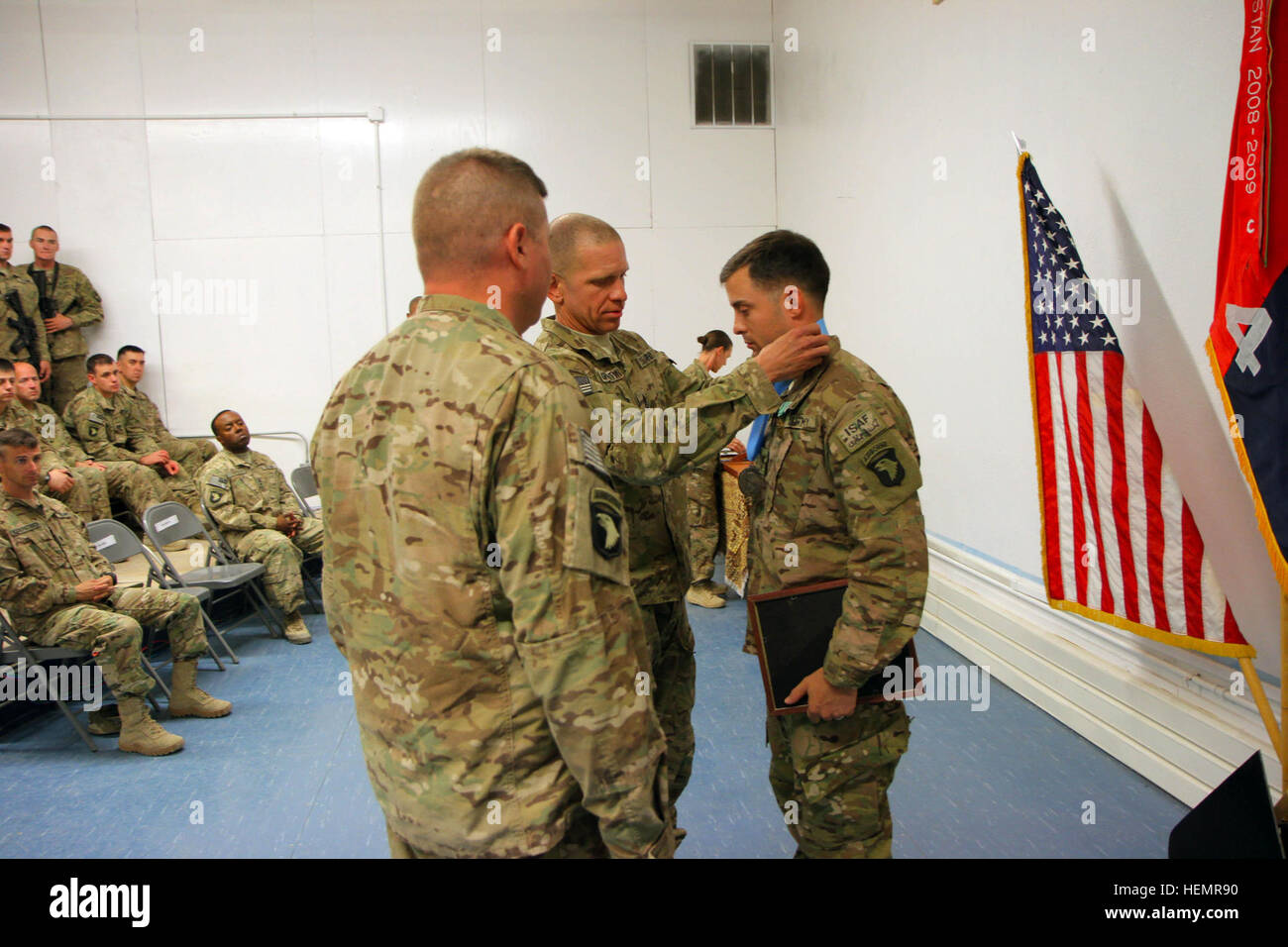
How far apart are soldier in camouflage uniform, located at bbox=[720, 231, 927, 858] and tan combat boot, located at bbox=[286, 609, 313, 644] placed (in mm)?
4061

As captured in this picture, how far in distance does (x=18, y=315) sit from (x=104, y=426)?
1.16 meters

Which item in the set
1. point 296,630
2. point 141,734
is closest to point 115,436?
point 296,630

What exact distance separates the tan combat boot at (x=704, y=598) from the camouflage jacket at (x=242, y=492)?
291 cm

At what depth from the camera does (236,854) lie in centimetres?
271

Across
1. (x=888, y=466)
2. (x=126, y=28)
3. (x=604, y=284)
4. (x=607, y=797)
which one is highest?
(x=126, y=28)

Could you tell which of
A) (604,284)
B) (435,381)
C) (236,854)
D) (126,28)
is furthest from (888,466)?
(126,28)

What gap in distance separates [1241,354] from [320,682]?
4.22 meters

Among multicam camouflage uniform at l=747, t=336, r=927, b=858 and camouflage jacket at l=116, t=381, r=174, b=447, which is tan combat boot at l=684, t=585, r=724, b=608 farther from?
camouflage jacket at l=116, t=381, r=174, b=447

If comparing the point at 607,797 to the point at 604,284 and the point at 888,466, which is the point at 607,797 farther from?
the point at 604,284

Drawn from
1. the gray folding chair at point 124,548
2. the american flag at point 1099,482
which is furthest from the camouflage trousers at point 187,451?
the american flag at point 1099,482

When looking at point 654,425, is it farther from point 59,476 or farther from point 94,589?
point 59,476

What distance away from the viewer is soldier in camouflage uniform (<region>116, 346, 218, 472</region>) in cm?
707

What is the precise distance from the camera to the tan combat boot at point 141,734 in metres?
3.60

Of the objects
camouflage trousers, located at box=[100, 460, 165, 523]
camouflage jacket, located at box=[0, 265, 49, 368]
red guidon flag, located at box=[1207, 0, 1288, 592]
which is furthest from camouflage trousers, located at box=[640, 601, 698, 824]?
camouflage jacket, located at box=[0, 265, 49, 368]
